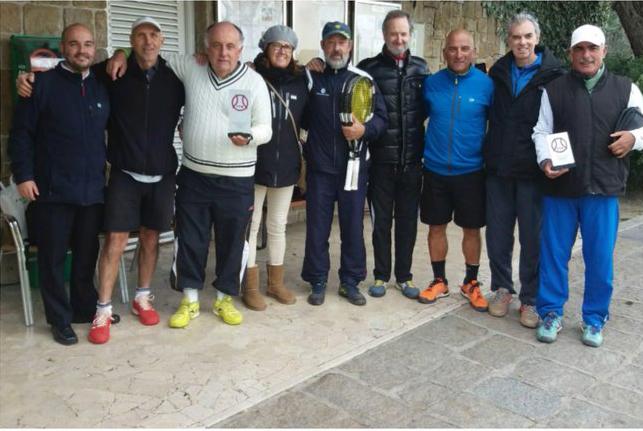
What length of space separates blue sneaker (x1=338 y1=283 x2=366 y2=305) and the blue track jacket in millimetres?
1078

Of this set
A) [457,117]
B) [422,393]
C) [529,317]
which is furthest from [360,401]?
[457,117]

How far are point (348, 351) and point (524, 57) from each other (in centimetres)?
222

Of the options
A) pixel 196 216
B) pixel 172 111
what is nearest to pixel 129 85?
pixel 172 111

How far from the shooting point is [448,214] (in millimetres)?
4965

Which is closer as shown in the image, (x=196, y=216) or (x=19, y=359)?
(x=19, y=359)

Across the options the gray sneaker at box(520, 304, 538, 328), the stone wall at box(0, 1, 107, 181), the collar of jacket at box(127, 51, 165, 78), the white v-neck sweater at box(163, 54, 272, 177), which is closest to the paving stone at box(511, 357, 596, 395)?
the gray sneaker at box(520, 304, 538, 328)

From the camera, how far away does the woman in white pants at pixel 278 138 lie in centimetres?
450

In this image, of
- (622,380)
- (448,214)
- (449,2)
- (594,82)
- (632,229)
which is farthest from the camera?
(449,2)

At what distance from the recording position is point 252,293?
4.86m

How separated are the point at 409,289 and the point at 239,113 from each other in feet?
6.39

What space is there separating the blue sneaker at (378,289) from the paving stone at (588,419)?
6.17 ft

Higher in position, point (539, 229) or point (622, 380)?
point (539, 229)

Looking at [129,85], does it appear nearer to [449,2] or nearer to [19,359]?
[19,359]

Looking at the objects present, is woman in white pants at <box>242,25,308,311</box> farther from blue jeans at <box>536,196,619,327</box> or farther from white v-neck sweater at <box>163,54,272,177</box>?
blue jeans at <box>536,196,619,327</box>
